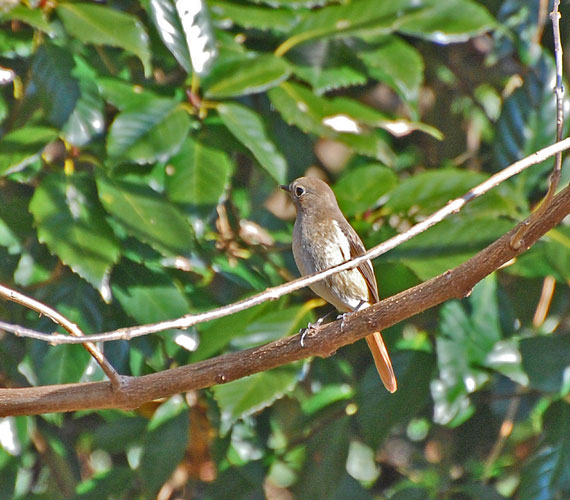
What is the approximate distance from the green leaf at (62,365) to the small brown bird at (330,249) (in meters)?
0.88

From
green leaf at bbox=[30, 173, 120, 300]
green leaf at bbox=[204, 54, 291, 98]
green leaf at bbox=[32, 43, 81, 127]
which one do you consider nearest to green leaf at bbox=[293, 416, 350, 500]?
green leaf at bbox=[30, 173, 120, 300]

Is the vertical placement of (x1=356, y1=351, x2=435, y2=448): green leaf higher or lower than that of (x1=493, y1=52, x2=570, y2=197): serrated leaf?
lower

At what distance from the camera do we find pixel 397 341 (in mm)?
3455

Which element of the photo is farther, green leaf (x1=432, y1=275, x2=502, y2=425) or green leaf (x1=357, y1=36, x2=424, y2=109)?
green leaf (x1=357, y1=36, x2=424, y2=109)

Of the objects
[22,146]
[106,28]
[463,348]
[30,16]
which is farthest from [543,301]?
[30,16]

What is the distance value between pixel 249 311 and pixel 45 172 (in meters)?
0.92

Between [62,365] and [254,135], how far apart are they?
3.53 feet

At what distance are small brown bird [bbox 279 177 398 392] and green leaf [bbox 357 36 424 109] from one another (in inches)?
19.5

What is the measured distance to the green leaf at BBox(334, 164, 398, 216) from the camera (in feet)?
11.1

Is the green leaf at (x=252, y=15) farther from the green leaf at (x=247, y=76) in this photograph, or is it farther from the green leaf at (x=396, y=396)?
the green leaf at (x=396, y=396)

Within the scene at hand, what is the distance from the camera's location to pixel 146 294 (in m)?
3.11

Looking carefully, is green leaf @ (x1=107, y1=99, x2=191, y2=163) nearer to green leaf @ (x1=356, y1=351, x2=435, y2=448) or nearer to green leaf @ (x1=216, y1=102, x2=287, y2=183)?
green leaf @ (x1=216, y1=102, x2=287, y2=183)

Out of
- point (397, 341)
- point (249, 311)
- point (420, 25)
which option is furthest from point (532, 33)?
point (249, 311)

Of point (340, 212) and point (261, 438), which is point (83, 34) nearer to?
point (340, 212)
